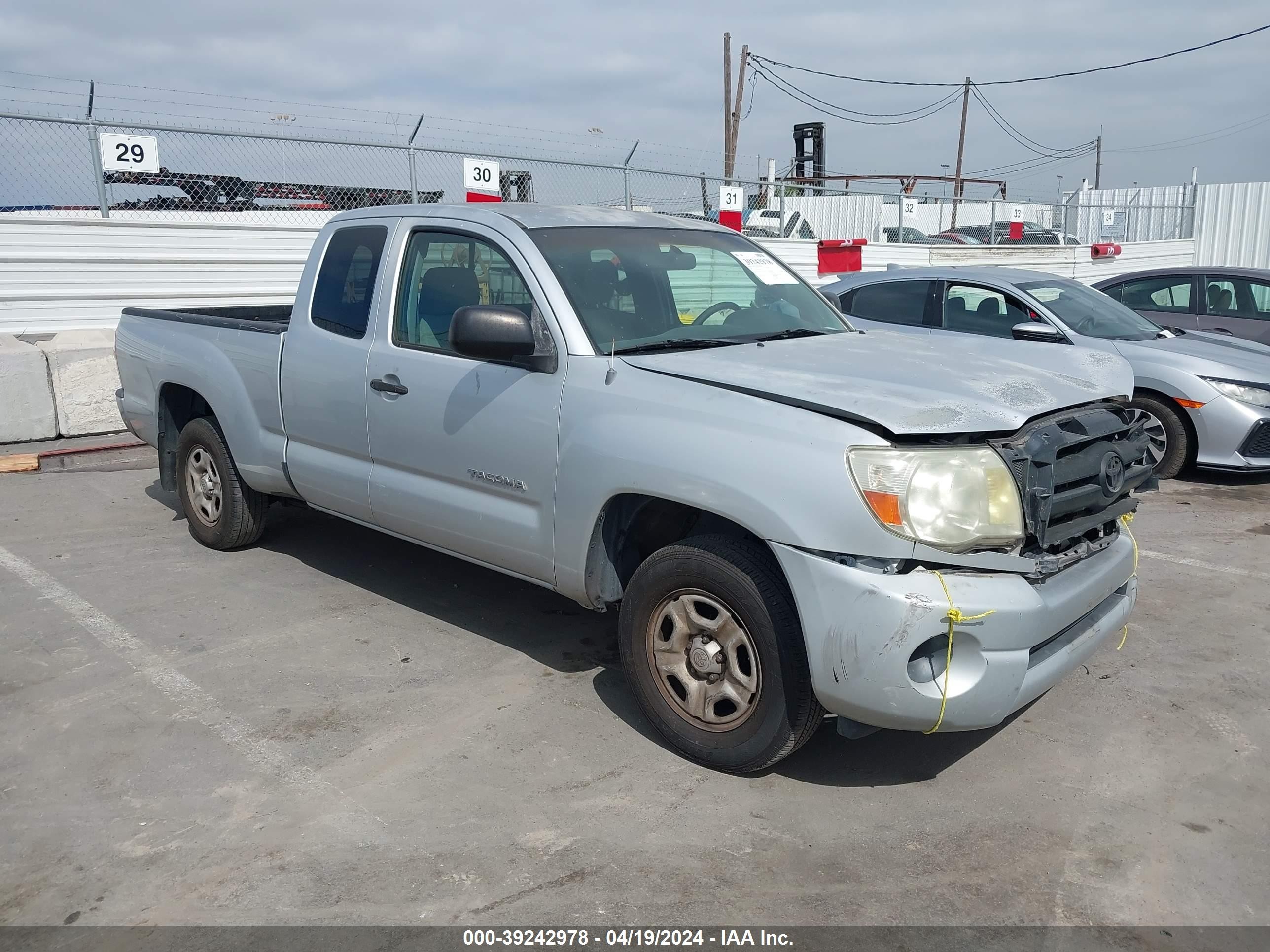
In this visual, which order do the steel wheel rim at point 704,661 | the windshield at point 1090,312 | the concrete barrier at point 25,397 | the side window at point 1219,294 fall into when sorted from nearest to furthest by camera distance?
1. the steel wheel rim at point 704,661
2. the windshield at point 1090,312
3. the concrete barrier at point 25,397
4. the side window at point 1219,294

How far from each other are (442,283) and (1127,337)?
604cm

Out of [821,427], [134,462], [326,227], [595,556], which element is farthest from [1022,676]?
[134,462]

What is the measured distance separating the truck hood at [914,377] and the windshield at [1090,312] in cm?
422

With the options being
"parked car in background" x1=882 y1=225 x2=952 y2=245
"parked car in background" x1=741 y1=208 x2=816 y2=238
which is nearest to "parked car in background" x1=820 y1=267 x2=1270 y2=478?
"parked car in background" x1=741 y1=208 x2=816 y2=238

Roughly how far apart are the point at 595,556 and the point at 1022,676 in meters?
1.54

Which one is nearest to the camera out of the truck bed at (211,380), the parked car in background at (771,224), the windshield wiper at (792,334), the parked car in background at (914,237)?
the windshield wiper at (792,334)

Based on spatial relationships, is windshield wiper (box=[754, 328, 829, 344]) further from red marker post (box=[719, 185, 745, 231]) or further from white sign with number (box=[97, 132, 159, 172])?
red marker post (box=[719, 185, 745, 231])

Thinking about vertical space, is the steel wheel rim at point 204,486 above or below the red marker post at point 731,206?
below

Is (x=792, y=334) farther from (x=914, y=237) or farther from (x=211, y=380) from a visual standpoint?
(x=914, y=237)

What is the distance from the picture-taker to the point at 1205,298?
10.5 metres

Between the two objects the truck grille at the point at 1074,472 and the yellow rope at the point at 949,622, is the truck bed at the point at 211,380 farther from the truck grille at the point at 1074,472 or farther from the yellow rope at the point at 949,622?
the truck grille at the point at 1074,472

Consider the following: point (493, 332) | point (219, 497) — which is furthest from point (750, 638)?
point (219, 497)

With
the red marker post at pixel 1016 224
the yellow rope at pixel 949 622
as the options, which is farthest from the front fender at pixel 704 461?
the red marker post at pixel 1016 224

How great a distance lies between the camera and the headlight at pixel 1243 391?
7676 millimetres
